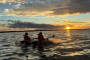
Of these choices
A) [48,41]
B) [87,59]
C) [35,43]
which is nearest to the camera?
[87,59]

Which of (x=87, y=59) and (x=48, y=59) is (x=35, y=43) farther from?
(x=87, y=59)

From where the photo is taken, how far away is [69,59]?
12742 millimetres

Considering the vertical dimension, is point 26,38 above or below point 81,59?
above

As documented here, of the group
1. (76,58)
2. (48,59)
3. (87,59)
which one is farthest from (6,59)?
(87,59)

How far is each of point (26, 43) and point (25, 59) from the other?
13.1 m

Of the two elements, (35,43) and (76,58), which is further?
(35,43)

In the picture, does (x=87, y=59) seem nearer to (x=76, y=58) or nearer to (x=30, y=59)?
(x=76, y=58)

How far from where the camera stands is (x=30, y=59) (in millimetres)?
12961

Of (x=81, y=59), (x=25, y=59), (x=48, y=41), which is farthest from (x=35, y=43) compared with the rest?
(x=81, y=59)

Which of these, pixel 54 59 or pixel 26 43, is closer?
pixel 54 59

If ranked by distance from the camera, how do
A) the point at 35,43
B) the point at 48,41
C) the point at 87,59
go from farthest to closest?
the point at 48,41
the point at 35,43
the point at 87,59

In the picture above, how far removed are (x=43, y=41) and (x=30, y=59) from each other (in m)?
12.6

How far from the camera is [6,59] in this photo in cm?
1323

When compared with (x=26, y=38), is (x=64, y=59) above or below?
below
